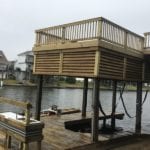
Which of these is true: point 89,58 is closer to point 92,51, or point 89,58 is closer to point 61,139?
point 92,51

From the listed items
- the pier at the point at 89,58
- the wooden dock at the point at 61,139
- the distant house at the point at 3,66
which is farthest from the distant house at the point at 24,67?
the wooden dock at the point at 61,139

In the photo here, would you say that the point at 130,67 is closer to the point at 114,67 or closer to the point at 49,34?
the point at 114,67

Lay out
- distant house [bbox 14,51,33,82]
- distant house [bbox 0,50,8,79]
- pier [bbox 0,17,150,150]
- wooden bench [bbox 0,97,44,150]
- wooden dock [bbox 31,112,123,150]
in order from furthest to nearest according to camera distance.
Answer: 1. distant house [bbox 0,50,8,79]
2. distant house [bbox 14,51,33,82]
3. pier [bbox 0,17,150,150]
4. wooden dock [bbox 31,112,123,150]
5. wooden bench [bbox 0,97,44,150]

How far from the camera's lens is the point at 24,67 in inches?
3701

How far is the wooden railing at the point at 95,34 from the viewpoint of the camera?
11.8 m

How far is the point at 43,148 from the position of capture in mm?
10383

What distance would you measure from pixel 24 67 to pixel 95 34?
276 ft

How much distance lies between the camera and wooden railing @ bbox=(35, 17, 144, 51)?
11.8 metres

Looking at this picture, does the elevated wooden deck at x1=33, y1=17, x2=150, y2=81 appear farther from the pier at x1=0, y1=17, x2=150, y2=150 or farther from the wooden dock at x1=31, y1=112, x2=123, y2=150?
the wooden dock at x1=31, y1=112, x2=123, y2=150

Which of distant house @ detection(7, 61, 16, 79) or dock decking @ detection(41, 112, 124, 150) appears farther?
distant house @ detection(7, 61, 16, 79)

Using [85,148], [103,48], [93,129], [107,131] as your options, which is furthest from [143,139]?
[107,131]

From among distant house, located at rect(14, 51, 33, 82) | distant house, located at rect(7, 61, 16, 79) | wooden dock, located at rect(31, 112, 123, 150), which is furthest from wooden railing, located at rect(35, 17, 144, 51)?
distant house, located at rect(7, 61, 16, 79)

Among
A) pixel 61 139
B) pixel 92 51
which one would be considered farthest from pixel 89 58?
pixel 61 139

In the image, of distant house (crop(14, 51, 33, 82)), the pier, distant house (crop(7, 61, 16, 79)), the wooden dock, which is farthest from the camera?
distant house (crop(7, 61, 16, 79))
